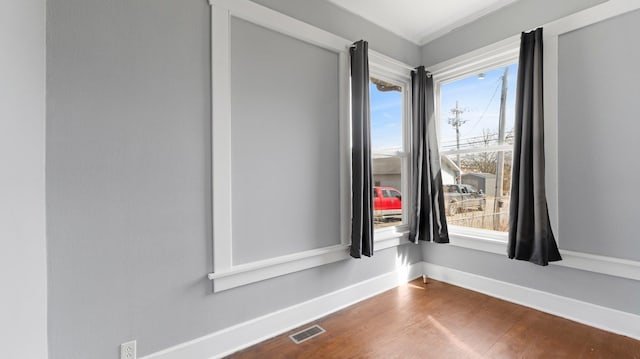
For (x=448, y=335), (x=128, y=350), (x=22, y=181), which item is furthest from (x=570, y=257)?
(x=22, y=181)

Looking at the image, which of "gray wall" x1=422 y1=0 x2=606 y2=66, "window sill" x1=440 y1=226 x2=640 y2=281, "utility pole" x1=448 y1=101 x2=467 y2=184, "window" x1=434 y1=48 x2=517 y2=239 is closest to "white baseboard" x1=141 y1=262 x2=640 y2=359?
"window sill" x1=440 y1=226 x2=640 y2=281

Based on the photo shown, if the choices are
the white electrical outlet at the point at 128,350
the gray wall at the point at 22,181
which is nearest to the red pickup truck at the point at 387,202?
the white electrical outlet at the point at 128,350

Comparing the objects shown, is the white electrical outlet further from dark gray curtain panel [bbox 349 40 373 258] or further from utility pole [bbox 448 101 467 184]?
utility pole [bbox 448 101 467 184]

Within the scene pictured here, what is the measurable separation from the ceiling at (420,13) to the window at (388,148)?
51 cm

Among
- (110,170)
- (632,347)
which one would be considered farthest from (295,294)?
(632,347)

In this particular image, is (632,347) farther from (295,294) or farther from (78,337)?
(78,337)

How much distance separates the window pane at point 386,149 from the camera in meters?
2.85

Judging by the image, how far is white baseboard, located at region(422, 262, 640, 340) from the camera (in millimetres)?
1944

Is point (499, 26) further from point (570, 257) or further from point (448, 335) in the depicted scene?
point (448, 335)

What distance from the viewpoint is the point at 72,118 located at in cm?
135

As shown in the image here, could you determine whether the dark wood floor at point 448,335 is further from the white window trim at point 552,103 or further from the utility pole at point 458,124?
the utility pole at point 458,124

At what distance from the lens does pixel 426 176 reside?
2898mm

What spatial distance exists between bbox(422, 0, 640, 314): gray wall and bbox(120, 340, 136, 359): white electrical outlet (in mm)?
2914

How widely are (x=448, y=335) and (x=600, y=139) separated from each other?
1.77 m
